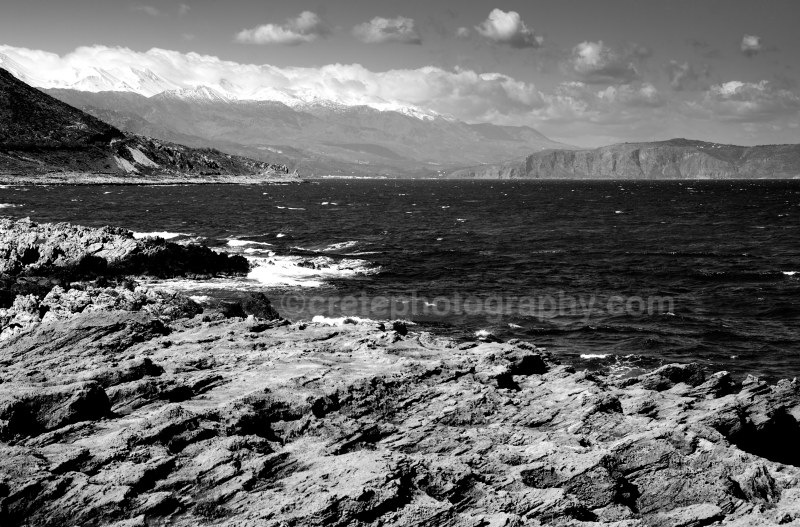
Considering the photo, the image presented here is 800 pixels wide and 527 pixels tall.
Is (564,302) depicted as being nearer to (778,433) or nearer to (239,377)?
(778,433)

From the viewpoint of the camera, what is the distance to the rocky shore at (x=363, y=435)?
1380 centimetres

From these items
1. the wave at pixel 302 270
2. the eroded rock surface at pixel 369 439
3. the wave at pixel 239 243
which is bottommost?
the wave at pixel 302 270

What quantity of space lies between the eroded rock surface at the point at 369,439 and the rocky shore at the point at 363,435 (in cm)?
5

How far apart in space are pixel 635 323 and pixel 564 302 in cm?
758

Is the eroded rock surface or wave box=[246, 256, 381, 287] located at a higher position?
the eroded rock surface

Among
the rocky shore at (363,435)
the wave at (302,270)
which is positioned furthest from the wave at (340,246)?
the rocky shore at (363,435)

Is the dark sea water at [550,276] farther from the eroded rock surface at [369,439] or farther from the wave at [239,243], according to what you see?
the eroded rock surface at [369,439]

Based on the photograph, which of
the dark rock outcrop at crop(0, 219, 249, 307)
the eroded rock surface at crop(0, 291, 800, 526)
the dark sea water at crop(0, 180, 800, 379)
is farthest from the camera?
the dark rock outcrop at crop(0, 219, 249, 307)

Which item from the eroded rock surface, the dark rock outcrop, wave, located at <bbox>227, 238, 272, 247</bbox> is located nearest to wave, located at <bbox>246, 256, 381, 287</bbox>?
the dark rock outcrop

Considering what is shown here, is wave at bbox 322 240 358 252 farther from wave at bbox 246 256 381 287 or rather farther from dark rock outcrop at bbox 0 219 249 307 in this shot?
dark rock outcrop at bbox 0 219 249 307

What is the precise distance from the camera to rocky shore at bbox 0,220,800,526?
13.8 meters

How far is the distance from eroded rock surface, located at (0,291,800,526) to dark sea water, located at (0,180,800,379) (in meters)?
18.9

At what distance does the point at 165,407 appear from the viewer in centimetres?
1761

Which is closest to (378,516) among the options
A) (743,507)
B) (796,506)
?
(743,507)
